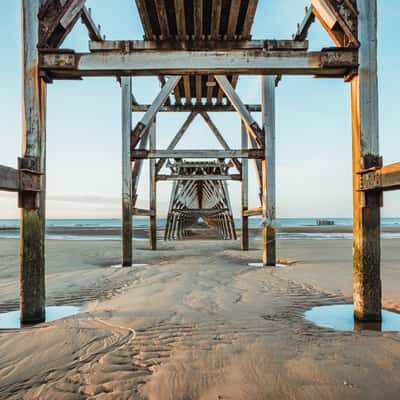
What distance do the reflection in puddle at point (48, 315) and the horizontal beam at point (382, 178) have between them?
9.63 feet

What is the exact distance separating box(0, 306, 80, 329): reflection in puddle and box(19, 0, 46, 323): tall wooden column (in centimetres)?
11

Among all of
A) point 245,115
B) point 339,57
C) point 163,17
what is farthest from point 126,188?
point 339,57

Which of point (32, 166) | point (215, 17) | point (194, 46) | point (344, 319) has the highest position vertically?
point (215, 17)

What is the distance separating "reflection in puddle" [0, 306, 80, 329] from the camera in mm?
2971

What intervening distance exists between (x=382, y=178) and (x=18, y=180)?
2889 millimetres

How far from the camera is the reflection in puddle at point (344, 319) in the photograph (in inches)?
111

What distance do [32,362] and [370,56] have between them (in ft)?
11.7

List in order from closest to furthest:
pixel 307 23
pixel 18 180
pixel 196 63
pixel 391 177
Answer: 1. pixel 391 177
2. pixel 18 180
3. pixel 196 63
4. pixel 307 23

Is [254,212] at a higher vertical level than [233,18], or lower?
lower

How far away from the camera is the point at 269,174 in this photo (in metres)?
6.62

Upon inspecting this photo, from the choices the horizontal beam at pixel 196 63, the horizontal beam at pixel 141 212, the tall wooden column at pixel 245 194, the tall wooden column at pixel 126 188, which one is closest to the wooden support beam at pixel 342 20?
the horizontal beam at pixel 196 63

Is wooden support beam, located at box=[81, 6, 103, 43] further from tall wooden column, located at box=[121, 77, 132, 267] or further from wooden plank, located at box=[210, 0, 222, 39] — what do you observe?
tall wooden column, located at box=[121, 77, 132, 267]

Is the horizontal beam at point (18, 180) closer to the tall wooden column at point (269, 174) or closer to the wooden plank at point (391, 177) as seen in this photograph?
the wooden plank at point (391, 177)

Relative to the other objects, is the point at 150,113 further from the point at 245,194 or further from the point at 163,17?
the point at 245,194
